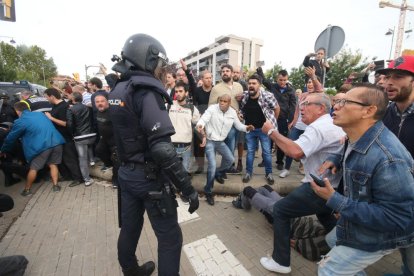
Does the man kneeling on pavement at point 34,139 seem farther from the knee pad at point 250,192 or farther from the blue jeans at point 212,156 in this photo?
the knee pad at point 250,192

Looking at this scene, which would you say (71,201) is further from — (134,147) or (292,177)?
(292,177)

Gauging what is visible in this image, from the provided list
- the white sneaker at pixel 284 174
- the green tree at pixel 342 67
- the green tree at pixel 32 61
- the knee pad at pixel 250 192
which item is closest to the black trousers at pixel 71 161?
the knee pad at pixel 250 192

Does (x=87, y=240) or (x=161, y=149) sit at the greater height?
(x=161, y=149)

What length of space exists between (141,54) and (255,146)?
3264 millimetres

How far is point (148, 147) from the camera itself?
1972 millimetres

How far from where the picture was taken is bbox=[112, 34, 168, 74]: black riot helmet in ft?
6.47

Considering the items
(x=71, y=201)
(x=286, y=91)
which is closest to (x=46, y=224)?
(x=71, y=201)

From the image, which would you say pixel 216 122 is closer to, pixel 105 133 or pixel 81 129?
pixel 105 133

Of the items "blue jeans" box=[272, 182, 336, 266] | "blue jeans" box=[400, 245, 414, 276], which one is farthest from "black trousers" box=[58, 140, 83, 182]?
"blue jeans" box=[400, 245, 414, 276]

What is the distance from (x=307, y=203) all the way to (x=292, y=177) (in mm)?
2743

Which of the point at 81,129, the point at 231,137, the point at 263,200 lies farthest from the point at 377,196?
the point at 81,129

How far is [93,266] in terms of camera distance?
8.81 ft

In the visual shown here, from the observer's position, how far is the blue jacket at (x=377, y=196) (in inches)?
56.9

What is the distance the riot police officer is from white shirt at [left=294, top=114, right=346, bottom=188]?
1.19 m
